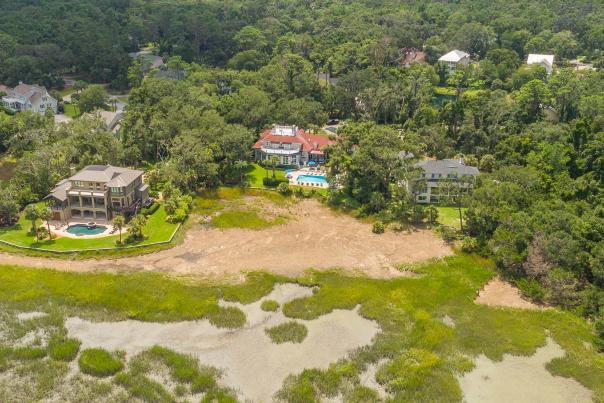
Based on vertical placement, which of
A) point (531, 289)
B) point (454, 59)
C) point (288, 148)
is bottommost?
point (531, 289)

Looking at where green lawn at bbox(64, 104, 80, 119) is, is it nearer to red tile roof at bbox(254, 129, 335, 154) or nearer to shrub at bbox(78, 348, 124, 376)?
red tile roof at bbox(254, 129, 335, 154)

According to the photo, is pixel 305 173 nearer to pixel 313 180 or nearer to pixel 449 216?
pixel 313 180

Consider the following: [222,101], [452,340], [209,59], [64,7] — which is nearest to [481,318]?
[452,340]

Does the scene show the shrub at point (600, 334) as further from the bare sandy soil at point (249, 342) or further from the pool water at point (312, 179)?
the pool water at point (312, 179)

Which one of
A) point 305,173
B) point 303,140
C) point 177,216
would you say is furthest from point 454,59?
point 177,216

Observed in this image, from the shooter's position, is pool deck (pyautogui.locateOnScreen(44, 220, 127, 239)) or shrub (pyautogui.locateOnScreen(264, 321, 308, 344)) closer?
shrub (pyautogui.locateOnScreen(264, 321, 308, 344))

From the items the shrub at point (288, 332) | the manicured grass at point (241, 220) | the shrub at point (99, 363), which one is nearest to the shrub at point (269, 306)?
the shrub at point (288, 332)

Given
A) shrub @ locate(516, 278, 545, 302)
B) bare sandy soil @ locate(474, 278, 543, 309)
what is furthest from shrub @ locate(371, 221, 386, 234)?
shrub @ locate(516, 278, 545, 302)
